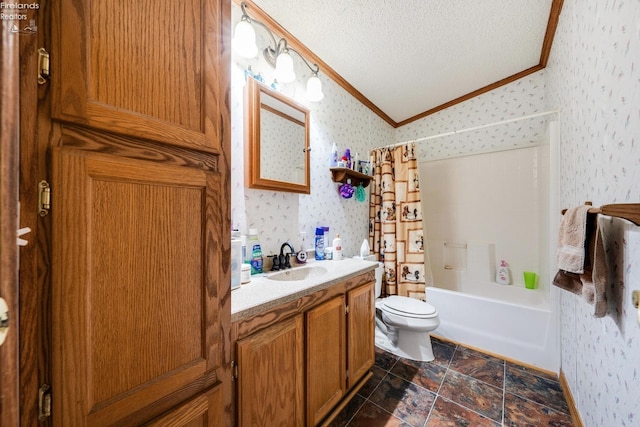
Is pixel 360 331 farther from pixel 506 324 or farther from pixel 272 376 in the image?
pixel 506 324

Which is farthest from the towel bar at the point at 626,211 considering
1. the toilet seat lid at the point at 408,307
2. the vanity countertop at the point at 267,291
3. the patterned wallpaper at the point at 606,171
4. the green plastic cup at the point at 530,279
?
the green plastic cup at the point at 530,279

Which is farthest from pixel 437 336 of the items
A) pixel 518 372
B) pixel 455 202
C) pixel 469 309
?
pixel 455 202

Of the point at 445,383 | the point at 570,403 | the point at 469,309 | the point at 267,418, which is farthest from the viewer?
the point at 469,309

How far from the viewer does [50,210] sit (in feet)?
1.46

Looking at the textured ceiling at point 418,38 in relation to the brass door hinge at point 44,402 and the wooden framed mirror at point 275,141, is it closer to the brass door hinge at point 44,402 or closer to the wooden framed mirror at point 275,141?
the wooden framed mirror at point 275,141

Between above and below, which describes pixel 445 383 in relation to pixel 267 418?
below

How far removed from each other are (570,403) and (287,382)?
1.71m

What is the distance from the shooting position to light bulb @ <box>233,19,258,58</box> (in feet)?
4.16

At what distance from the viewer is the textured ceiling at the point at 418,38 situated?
4.93 ft

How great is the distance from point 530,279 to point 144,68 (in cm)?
313

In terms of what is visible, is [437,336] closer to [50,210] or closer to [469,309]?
[469,309]

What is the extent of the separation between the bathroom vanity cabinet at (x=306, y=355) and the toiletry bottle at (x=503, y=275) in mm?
1696

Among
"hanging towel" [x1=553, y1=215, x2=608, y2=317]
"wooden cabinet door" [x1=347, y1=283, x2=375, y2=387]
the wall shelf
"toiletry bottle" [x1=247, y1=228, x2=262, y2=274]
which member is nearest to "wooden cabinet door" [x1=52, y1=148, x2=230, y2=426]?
"toiletry bottle" [x1=247, y1=228, x2=262, y2=274]

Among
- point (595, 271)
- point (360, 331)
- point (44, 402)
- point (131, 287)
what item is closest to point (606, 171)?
point (595, 271)
